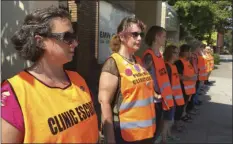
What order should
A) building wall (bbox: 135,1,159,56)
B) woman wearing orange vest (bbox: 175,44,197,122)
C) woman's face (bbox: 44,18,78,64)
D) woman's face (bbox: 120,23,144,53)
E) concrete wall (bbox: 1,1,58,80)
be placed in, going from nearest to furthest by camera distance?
woman's face (bbox: 44,18,78,64) → concrete wall (bbox: 1,1,58,80) → woman's face (bbox: 120,23,144,53) → woman wearing orange vest (bbox: 175,44,197,122) → building wall (bbox: 135,1,159,56)

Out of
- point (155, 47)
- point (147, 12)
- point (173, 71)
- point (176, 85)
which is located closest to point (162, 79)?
point (155, 47)

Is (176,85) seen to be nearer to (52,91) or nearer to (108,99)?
(108,99)

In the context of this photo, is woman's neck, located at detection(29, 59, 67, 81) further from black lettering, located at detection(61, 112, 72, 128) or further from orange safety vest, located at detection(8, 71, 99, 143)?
black lettering, located at detection(61, 112, 72, 128)

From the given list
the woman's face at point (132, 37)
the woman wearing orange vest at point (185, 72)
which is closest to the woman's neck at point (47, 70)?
the woman's face at point (132, 37)

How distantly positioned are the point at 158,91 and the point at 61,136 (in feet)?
8.13

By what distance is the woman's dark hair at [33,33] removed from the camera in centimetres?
177

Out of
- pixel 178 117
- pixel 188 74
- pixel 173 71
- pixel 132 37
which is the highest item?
pixel 132 37

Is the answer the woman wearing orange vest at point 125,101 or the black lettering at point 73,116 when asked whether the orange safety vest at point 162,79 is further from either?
the black lettering at point 73,116

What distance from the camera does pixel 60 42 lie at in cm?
181

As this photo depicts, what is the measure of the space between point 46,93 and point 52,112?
0.11 metres

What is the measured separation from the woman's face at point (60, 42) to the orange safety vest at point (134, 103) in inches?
34.6

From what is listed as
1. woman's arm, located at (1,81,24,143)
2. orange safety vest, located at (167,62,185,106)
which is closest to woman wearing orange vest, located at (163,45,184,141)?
orange safety vest, located at (167,62,185,106)

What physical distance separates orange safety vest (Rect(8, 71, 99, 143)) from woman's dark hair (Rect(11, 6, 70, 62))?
0.13 m

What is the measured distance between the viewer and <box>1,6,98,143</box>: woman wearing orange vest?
158 cm
